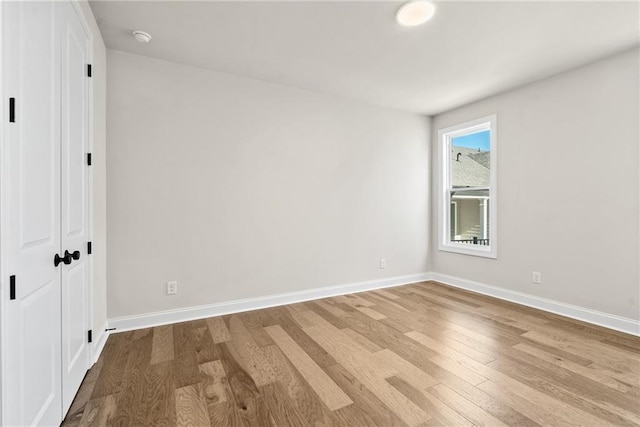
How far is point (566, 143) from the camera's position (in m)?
3.11

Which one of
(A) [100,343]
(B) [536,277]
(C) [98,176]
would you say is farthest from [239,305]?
(B) [536,277]

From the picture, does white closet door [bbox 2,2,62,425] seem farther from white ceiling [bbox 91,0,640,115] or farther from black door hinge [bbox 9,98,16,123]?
white ceiling [bbox 91,0,640,115]

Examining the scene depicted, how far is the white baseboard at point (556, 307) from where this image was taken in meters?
2.70

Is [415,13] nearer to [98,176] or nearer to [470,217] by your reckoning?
[98,176]

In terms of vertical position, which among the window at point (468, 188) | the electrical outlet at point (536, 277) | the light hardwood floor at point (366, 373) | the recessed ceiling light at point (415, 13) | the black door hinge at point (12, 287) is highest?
the recessed ceiling light at point (415, 13)

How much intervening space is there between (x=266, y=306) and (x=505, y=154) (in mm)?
3427

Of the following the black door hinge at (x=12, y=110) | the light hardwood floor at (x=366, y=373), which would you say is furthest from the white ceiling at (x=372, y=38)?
the light hardwood floor at (x=366, y=373)

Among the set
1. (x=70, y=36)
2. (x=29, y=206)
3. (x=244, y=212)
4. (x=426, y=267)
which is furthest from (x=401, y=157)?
(x=29, y=206)

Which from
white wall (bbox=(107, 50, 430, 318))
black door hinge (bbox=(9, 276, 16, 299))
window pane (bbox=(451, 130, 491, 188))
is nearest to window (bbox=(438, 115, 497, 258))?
window pane (bbox=(451, 130, 491, 188))

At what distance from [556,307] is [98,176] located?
15.0ft

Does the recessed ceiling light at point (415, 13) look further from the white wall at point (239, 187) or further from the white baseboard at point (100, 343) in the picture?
the white baseboard at point (100, 343)

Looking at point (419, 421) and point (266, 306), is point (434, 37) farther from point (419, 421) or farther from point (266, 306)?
point (266, 306)

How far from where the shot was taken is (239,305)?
321 centimetres

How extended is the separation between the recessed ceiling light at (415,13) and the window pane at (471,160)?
2291mm
